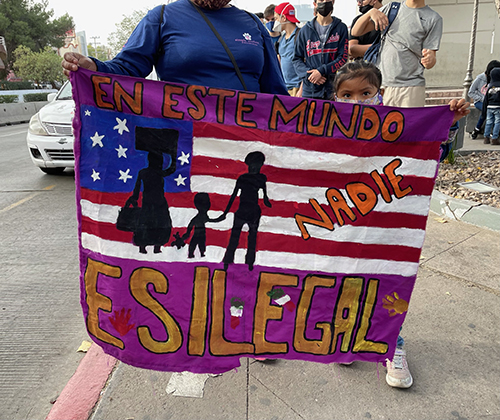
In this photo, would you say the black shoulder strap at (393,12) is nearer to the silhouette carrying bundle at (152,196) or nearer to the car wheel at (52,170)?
the silhouette carrying bundle at (152,196)

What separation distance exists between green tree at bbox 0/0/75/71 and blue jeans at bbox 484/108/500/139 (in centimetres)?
5184

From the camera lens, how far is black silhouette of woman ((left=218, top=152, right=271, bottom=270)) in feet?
6.56

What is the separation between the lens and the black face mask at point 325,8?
497cm

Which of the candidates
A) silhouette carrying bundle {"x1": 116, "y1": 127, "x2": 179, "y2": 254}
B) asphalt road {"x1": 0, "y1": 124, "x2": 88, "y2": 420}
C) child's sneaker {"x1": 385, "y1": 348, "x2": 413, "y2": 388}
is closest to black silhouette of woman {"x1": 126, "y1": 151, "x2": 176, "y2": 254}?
silhouette carrying bundle {"x1": 116, "y1": 127, "x2": 179, "y2": 254}

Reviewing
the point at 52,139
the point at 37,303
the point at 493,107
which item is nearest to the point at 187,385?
the point at 37,303

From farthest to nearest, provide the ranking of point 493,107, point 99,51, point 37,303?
point 99,51, point 493,107, point 37,303

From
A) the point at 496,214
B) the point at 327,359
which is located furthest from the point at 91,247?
the point at 496,214

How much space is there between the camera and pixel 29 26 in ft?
169

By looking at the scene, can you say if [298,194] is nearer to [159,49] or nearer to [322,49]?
[159,49]

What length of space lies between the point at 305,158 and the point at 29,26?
6093 centimetres

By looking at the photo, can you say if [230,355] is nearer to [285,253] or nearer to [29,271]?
[285,253]

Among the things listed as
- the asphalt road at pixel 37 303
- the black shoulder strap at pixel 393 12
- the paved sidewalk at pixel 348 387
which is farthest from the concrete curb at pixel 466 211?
the asphalt road at pixel 37 303

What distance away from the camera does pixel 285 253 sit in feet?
6.70

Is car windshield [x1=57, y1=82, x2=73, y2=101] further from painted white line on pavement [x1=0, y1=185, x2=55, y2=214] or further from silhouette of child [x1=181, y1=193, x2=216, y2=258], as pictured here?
silhouette of child [x1=181, y1=193, x2=216, y2=258]
